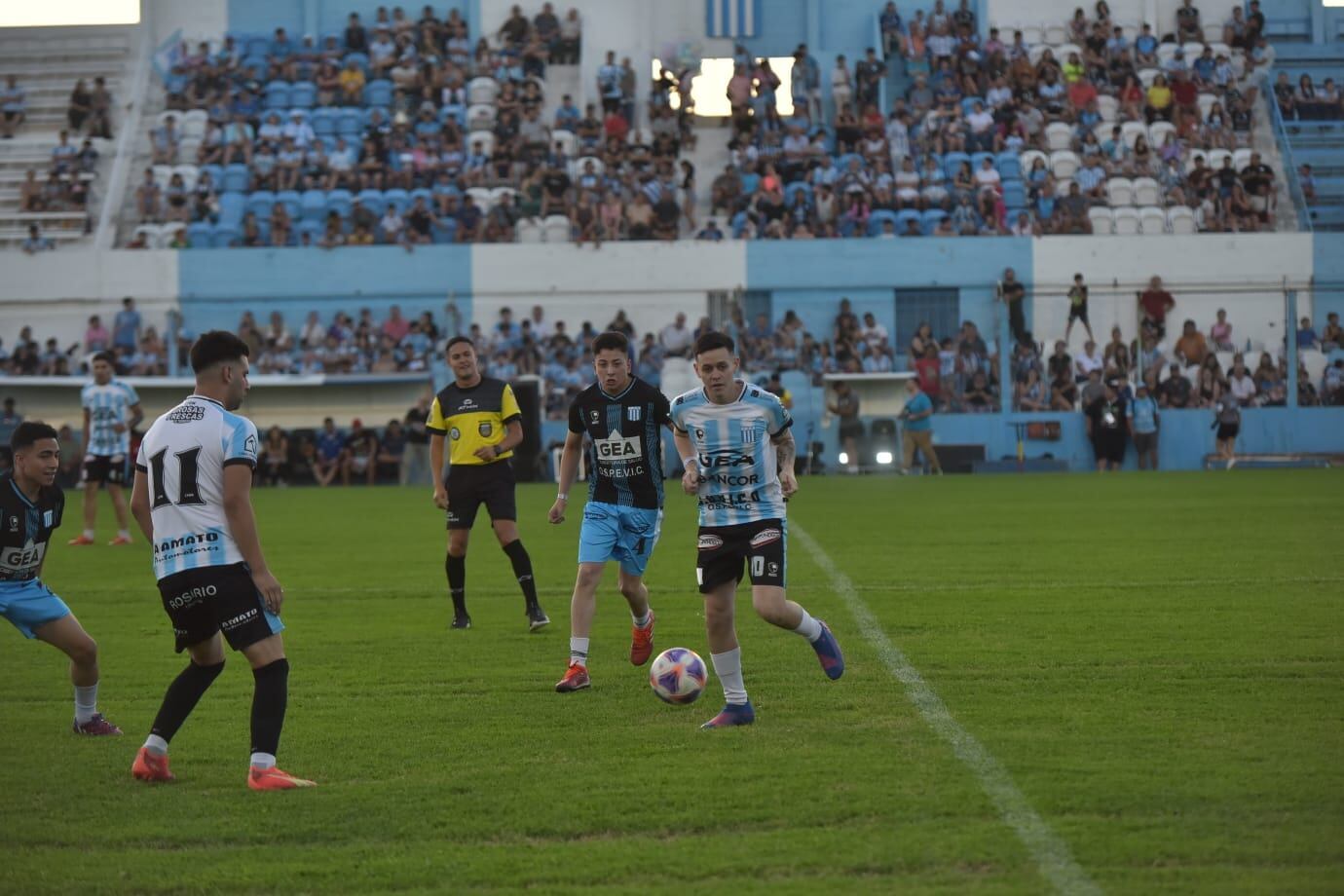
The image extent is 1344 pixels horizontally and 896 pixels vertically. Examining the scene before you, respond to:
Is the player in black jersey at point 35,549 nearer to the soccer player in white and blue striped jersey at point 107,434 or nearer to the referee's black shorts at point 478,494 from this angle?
the referee's black shorts at point 478,494

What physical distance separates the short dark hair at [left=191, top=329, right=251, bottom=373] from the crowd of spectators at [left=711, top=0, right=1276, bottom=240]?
27.7 metres

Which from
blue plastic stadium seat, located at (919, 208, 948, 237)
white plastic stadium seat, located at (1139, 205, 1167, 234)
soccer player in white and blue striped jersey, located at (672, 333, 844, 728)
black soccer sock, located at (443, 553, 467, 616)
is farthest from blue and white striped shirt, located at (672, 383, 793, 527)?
white plastic stadium seat, located at (1139, 205, 1167, 234)

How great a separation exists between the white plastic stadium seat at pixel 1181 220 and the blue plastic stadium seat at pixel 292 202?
18729 mm

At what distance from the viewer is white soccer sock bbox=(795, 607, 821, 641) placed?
7668 mm

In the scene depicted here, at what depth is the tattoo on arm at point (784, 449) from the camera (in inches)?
A: 300

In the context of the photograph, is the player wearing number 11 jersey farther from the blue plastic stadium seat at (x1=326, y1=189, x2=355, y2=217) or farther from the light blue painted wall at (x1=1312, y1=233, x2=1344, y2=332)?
the light blue painted wall at (x1=1312, y1=233, x2=1344, y2=332)

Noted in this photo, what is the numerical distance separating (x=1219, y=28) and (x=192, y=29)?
2575 centimetres

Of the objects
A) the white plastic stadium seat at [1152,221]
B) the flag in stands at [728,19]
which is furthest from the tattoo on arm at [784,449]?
the flag in stands at [728,19]

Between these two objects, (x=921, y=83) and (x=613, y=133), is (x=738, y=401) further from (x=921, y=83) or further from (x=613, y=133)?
(x=921, y=83)

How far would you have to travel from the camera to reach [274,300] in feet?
107

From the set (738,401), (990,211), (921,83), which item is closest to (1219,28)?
(921,83)

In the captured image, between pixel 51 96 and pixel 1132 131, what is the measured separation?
84.4 ft

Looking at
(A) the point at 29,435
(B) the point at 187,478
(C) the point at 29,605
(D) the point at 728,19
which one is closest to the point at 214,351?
(B) the point at 187,478

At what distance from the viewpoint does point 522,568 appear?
35.9 ft
